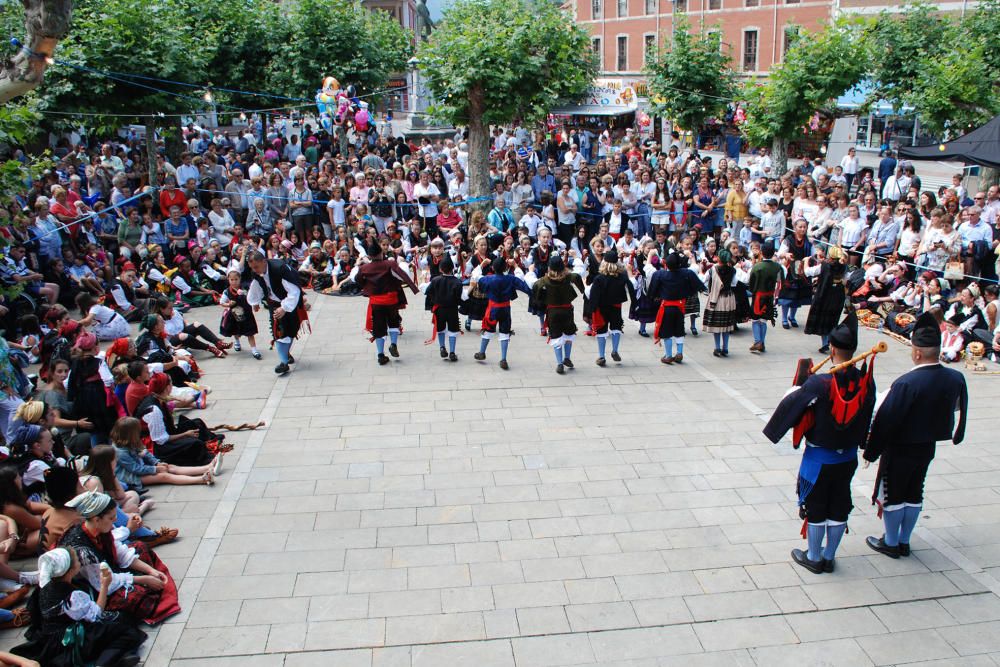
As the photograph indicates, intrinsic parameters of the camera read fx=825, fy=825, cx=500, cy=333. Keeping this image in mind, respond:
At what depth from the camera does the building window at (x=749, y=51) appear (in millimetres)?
40031

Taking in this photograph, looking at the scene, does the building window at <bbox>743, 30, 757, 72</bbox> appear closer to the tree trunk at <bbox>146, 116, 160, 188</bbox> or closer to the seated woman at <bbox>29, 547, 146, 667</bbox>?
the tree trunk at <bbox>146, 116, 160, 188</bbox>

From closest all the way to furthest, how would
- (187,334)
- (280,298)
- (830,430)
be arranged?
(830,430), (280,298), (187,334)

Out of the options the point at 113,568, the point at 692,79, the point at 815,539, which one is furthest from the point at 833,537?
the point at 692,79

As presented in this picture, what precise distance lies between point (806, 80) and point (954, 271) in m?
7.40

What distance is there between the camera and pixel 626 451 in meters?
7.95

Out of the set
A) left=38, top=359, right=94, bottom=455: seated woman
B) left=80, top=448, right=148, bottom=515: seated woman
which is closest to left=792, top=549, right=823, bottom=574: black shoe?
left=80, top=448, right=148, bottom=515: seated woman

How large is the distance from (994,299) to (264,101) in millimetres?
16870

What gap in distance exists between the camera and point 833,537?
580cm

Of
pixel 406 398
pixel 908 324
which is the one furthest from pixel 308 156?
pixel 908 324

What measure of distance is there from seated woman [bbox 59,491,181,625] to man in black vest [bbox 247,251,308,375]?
4729 millimetres

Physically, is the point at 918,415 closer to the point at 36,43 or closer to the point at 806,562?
the point at 806,562

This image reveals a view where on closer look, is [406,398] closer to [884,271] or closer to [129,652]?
[129,652]

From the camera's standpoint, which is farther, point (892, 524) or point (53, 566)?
point (892, 524)

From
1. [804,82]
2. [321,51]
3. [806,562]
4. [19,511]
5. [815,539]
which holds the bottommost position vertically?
[806,562]
